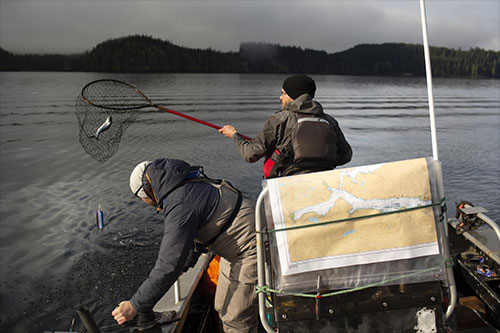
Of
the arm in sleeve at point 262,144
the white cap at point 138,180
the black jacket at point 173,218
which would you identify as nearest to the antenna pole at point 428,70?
the arm in sleeve at point 262,144

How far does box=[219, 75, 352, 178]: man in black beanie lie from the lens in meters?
3.38

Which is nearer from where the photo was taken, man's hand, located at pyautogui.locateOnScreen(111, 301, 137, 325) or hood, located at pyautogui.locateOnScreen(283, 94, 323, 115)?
man's hand, located at pyautogui.locateOnScreen(111, 301, 137, 325)

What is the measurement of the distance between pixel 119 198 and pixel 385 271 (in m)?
12.2

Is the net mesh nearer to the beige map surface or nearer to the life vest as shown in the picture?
the life vest

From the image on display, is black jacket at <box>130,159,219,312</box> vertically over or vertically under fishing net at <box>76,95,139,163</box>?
under

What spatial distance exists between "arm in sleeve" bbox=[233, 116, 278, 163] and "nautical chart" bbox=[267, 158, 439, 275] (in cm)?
129

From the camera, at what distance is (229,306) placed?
325 cm

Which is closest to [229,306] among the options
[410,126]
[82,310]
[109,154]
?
[82,310]

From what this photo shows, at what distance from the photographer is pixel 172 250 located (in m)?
2.64

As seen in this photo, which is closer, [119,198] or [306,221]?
[306,221]

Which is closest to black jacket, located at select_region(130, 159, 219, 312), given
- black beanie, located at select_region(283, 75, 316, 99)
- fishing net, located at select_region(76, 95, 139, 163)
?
black beanie, located at select_region(283, 75, 316, 99)

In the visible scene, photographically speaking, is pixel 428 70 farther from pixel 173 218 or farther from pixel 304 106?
pixel 173 218

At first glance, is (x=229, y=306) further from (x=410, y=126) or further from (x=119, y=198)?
(x=410, y=126)

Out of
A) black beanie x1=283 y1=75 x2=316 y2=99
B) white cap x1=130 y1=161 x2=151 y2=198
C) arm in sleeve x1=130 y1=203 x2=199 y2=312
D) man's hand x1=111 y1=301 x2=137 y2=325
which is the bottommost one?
man's hand x1=111 y1=301 x2=137 y2=325
